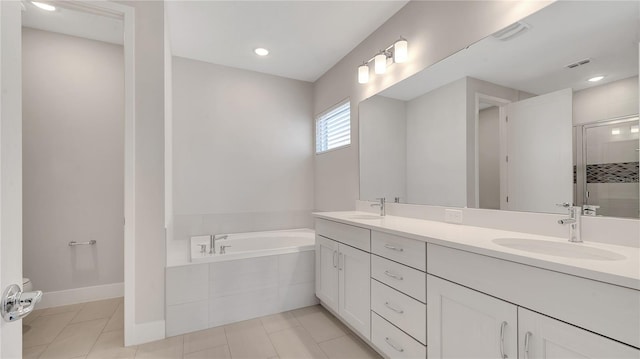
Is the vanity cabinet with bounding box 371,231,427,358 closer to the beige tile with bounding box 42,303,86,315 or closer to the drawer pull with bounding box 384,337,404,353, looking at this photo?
the drawer pull with bounding box 384,337,404,353

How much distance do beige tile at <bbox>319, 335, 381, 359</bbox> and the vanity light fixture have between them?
7.04 ft

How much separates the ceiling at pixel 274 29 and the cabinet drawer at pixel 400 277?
6.49 ft

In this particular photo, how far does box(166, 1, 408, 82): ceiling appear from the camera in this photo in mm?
2184

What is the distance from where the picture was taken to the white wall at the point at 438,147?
1812mm

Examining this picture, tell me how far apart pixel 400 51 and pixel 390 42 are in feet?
1.00

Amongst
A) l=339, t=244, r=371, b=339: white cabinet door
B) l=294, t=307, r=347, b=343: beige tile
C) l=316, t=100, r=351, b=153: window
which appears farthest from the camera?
l=316, t=100, r=351, b=153: window

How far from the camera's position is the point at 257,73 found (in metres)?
3.38

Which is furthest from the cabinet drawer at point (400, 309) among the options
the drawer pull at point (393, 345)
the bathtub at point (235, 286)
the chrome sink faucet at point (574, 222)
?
the bathtub at point (235, 286)

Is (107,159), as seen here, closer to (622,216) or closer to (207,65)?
(207,65)

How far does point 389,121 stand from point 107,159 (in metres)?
2.80

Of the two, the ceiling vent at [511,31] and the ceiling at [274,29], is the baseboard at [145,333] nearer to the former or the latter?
the ceiling at [274,29]


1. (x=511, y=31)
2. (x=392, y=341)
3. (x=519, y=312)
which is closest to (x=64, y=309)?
(x=392, y=341)

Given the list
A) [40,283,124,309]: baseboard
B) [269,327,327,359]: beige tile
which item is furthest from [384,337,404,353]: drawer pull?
[40,283,124,309]: baseboard

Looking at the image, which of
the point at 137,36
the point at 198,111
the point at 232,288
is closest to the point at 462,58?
the point at 137,36
